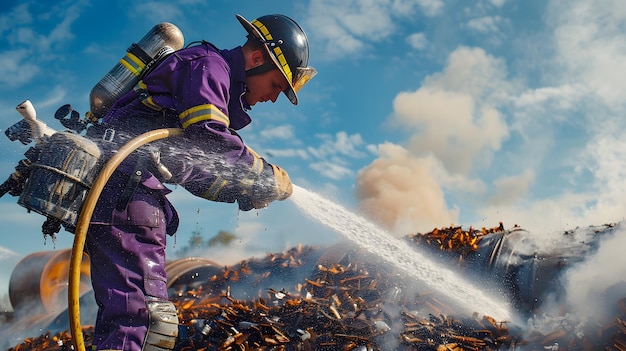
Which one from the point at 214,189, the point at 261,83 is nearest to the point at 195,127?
the point at 214,189

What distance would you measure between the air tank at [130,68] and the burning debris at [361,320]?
8.33ft

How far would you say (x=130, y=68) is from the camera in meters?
3.74

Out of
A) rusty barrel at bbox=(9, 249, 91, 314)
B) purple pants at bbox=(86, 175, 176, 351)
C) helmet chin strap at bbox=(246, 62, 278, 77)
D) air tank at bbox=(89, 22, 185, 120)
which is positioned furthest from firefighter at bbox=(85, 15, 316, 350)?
rusty barrel at bbox=(9, 249, 91, 314)

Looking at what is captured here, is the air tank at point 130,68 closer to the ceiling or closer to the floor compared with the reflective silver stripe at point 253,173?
closer to the ceiling

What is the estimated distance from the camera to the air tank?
12.1ft

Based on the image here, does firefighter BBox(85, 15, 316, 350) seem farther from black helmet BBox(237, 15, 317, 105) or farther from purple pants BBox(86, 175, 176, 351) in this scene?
black helmet BBox(237, 15, 317, 105)

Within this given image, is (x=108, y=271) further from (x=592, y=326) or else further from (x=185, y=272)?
(x=185, y=272)

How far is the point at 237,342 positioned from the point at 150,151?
238 cm

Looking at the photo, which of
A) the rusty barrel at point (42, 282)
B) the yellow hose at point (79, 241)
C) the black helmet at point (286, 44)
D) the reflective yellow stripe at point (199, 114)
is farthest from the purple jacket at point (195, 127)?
the rusty barrel at point (42, 282)

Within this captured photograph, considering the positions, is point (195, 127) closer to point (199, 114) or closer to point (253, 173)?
point (199, 114)

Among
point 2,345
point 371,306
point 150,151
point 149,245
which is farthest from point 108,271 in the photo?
point 2,345

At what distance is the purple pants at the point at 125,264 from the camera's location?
2.86 metres

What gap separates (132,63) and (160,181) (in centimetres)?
116

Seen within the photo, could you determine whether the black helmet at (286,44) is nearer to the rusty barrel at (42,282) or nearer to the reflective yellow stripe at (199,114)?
the reflective yellow stripe at (199,114)
